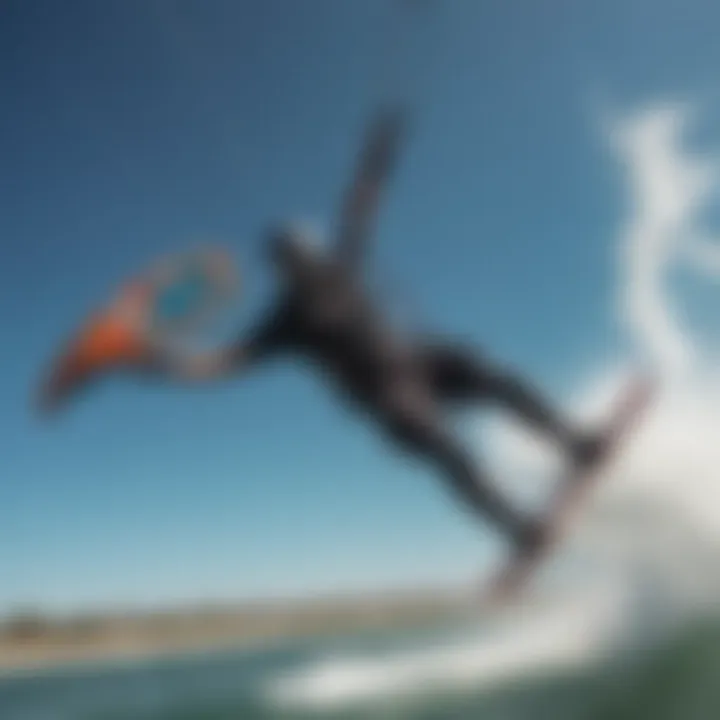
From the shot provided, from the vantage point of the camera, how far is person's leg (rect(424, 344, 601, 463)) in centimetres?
792

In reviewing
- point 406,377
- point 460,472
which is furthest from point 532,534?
point 406,377

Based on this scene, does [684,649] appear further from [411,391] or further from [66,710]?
[66,710]

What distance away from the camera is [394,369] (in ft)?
25.9

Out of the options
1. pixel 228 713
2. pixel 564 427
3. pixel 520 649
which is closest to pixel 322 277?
pixel 564 427

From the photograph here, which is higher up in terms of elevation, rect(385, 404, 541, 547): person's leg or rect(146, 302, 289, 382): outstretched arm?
rect(146, 302, 289, 382): outstretched arm

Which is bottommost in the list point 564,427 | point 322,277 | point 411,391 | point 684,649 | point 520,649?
point 684,649

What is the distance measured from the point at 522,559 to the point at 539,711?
2.55 metres

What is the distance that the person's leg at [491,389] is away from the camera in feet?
26.0

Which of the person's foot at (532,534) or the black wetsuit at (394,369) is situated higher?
the black wetsuit at (394,369)

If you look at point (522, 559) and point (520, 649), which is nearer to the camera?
point (522, 559)

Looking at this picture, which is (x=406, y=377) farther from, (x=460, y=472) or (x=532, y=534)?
(x=532, y=534)

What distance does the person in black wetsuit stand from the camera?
7781 mm

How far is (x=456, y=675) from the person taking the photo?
411 inches

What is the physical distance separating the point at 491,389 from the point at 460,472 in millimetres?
689
